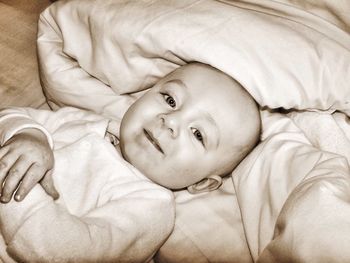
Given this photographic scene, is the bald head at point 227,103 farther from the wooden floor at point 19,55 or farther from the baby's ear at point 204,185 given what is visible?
the wooden floor at point 19,55

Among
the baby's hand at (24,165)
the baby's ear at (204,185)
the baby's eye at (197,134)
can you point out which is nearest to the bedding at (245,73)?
the baby's ear at (204,185)

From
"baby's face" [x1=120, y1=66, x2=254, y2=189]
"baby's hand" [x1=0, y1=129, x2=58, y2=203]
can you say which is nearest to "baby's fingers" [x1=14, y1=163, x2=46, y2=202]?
"baby's hand" [x1=0, y1=129, x2=58, y2=203]

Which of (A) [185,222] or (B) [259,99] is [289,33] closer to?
(B) [259,99]

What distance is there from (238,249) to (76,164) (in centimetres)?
48

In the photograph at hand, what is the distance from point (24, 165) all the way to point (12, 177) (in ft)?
0.13

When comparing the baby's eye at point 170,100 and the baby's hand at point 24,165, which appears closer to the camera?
the baby's hand at point 24,165

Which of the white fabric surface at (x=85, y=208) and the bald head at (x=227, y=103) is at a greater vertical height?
the bald head at (x=227, y=103)

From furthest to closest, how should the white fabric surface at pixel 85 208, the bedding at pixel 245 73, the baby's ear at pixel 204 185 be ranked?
the baby's ear at pixel 204 185, the bedding at pixel 245 73, the white fabric surface at pixel 85 208

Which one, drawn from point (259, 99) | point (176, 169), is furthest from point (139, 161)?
point (259, 99)

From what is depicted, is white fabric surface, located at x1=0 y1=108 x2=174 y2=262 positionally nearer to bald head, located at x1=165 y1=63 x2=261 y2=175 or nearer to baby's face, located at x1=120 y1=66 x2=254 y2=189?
baby's face, located at x1=120 y1=66 x2=254 y2=189

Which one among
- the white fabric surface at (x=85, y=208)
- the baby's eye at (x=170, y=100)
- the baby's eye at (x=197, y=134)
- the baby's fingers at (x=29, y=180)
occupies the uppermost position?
the baby's eye at (x=170, y=100)

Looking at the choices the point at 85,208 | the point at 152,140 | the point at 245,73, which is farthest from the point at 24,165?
the point at 245,73

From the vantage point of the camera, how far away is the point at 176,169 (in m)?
1.12

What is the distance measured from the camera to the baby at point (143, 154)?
3.28 ft
